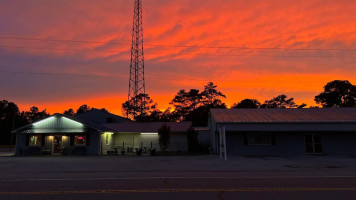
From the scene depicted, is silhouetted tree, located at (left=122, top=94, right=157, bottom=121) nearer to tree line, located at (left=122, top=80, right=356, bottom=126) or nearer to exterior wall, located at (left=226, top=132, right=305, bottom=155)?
tree line, located at (left=122, top=80, right=356, bottom=126)

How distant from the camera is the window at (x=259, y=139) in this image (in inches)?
1000

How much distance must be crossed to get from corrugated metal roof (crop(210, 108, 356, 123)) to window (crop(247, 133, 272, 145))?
4.82 feet

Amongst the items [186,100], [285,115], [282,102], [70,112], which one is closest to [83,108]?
[70,112]

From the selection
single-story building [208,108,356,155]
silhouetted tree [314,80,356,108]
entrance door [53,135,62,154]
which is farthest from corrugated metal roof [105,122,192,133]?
silhouetted tree [314,80,356,108]

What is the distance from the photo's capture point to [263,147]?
25203 mm

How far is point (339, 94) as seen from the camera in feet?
242

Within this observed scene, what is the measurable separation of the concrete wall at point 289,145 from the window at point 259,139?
0.32m

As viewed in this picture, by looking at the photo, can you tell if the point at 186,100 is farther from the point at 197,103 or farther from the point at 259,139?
the point at 259,139

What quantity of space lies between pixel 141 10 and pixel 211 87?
35.6 metres

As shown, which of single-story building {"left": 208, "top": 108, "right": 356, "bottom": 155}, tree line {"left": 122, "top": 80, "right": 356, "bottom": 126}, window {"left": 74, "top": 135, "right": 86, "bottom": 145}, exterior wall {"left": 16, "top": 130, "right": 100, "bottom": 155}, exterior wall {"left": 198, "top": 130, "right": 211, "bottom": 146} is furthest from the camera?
tree line {"left": 122, "top": 80, "right": 356, "bottom": 126}

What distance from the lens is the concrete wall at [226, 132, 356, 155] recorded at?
2472cm

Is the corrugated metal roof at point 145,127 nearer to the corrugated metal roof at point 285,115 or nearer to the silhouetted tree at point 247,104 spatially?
the corrugated metal roof at point 285,115

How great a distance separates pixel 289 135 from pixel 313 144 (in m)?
2.42

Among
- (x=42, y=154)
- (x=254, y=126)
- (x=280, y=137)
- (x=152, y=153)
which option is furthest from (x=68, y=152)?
(x=280, y=137)
